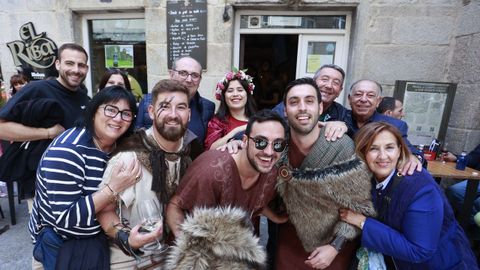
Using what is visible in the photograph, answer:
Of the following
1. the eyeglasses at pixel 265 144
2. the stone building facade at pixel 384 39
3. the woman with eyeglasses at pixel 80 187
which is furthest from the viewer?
the stone building facade at pixel 384 39

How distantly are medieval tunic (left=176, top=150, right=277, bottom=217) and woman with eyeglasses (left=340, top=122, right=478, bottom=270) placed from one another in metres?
0.72

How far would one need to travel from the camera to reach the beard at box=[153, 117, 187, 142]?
5.81 feet

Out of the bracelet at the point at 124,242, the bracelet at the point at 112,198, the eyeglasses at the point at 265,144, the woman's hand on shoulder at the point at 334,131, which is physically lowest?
the bracelet at the point at 124,242

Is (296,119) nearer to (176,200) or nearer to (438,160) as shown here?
A: (176,200)

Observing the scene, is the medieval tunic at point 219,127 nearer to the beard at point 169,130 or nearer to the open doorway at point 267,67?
the beard at point 169,130

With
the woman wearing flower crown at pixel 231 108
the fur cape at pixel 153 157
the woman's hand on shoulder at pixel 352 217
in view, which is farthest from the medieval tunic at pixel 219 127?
the woman's hand on shoulder at pixel 352 217

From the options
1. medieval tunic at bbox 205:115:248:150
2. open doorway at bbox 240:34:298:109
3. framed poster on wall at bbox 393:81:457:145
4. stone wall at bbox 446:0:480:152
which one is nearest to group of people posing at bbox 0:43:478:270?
medieval tunic at bbox 205:115:248:150

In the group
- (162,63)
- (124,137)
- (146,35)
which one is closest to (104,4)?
(146,35)

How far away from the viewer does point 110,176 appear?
1.55 m

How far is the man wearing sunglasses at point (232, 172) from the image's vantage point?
1.68 m

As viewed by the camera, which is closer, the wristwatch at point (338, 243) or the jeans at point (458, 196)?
the wristwatch at point (338, 243)

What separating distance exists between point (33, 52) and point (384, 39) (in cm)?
613

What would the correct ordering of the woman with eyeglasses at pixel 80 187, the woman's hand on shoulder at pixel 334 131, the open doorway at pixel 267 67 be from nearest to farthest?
the woman with eyeglasses at pixel 80 187
the woman's hand on shoulder at pixel 334 131
the open doorway at pixel 267 67

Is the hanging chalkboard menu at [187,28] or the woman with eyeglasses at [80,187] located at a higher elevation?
the hanging chalkboard menu at [187,28]
